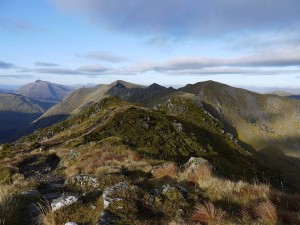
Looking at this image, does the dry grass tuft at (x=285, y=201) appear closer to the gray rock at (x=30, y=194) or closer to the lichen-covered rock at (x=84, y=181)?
the lichen-covered rock at (x=84, y=181)

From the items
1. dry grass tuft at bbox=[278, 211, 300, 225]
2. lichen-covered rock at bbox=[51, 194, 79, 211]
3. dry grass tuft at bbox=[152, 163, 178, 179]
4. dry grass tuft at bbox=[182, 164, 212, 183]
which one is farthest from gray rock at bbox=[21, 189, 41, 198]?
dry grass tuft at bbox=[278, 211, 300, 225]

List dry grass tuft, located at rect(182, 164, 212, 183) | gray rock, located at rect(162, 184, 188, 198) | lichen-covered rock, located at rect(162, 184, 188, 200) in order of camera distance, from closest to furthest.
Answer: lichen-covered rock, located at rect(162, 184, 188, 200)
gray rock, located at rect(162, 184, 188, 198)
dry grass tuft, located at rect(182, 164, 212, 183)

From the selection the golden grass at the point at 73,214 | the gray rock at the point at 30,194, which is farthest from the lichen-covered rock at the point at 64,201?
the gray rock at the point at 30,194

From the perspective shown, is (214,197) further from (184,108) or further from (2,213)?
(184,108)

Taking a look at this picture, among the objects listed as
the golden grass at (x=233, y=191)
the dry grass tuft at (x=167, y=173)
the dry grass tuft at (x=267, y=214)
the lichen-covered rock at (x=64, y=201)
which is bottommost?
the dry grass tuft at (x=167, y=173)

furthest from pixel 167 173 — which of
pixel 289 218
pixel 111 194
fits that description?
pixel 289 218

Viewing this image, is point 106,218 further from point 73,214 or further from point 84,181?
point 84,181

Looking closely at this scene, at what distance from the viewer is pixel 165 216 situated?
8.85 metres

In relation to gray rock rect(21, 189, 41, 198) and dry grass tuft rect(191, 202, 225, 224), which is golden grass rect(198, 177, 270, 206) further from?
gray rock rect(21, 189, 41, 198)

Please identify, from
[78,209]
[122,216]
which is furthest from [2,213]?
[122,216]

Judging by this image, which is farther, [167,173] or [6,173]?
[6,173]

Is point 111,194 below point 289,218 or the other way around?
the other way around

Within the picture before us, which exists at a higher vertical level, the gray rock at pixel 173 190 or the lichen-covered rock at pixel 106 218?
the lichen-covered rock at pixel 106 218

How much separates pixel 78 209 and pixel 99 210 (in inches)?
24.4
